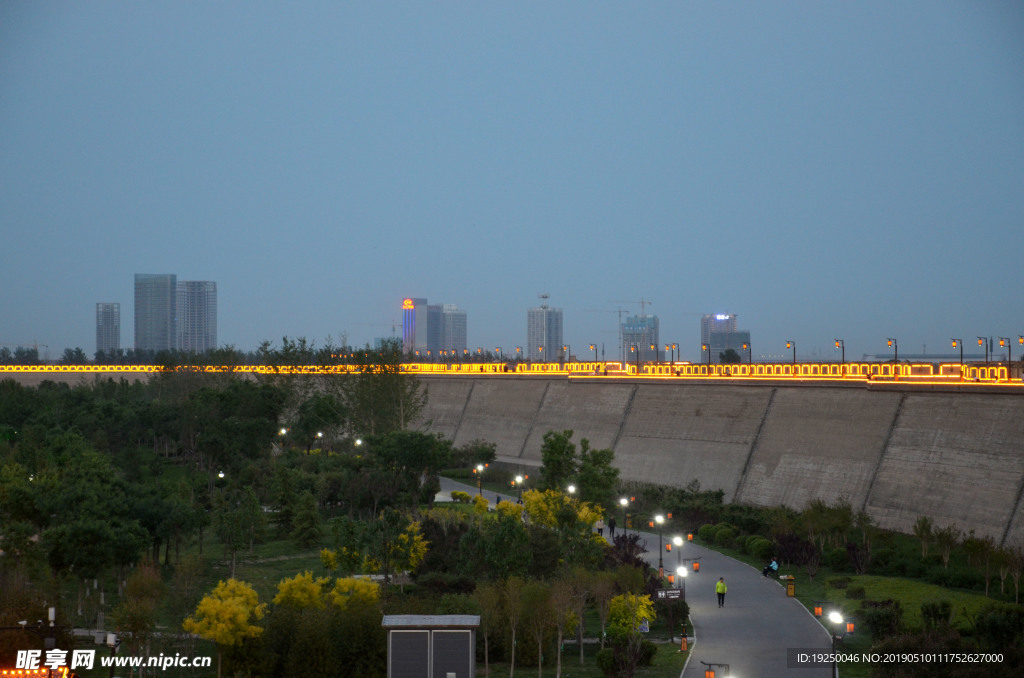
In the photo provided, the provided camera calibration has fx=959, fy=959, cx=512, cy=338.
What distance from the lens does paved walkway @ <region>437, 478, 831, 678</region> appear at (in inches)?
917

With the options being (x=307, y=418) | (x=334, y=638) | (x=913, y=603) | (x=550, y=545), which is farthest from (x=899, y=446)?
(x=307, y=418)

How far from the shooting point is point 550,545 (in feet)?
99.2

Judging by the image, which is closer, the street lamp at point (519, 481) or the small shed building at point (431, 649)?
the small shed building at point (431, 649)

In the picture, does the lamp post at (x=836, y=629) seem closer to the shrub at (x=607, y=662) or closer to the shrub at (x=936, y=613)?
the shrub at (x=936, y=613)

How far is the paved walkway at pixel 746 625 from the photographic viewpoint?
2330 centimetres

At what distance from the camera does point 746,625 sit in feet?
89.6

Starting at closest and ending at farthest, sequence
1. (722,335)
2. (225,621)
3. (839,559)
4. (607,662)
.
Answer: (225,621) < (607,662) < (839,559) < (722,335)

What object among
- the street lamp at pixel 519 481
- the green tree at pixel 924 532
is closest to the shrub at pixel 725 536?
the green tree at pixel 924 532

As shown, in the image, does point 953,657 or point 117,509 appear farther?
point 117,509

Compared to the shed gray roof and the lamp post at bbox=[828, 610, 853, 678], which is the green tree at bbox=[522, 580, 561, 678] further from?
the lamp post at bbox=[828, 610, 853, 678]

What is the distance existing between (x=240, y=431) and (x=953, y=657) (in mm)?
42765

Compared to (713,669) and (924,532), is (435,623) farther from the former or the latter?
(924,532)

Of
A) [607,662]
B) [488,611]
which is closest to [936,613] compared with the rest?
[607,662]

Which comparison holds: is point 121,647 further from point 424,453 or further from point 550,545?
point 424,453
